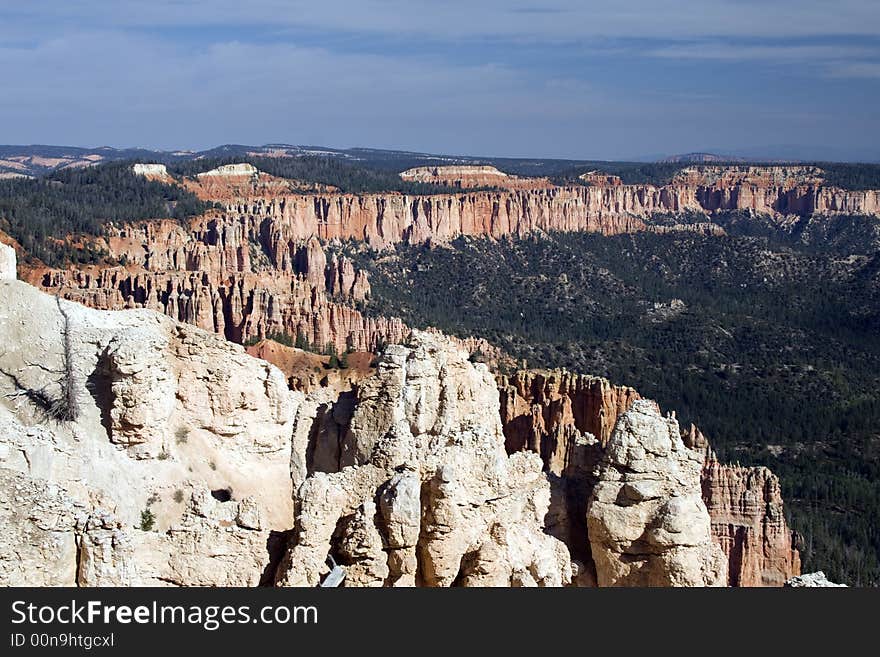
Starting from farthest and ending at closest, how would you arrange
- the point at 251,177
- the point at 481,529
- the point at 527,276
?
the point at 251,177, the point at 527,276, the point at 481,529

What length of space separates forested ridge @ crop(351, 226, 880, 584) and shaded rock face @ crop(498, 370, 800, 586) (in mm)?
7169

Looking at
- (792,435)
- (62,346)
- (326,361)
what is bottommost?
(792,435)

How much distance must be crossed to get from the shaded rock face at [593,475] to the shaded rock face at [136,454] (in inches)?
212

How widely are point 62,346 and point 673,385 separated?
70.7 m

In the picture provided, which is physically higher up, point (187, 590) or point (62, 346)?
point (62, 346)

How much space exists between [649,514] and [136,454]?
882cm

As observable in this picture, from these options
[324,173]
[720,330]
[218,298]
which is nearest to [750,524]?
[218,298]

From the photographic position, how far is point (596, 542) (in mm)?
19562

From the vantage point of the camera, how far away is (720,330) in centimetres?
11038

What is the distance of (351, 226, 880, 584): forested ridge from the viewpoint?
2537 inches

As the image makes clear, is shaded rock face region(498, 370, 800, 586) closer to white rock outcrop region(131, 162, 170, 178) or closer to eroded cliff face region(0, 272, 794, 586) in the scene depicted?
eroded cliff face region(0, 272, 794, 586)

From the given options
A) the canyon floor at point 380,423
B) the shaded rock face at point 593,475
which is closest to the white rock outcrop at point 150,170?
the canyon floor at point 380,423

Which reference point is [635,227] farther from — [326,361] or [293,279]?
[326,361]

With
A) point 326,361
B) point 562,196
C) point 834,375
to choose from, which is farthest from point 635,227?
point 326,361
